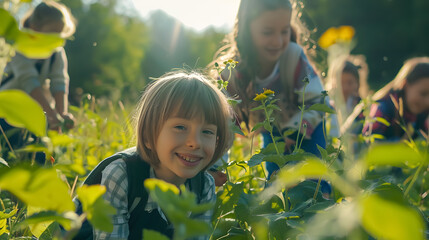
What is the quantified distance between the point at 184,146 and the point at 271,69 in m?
1.38

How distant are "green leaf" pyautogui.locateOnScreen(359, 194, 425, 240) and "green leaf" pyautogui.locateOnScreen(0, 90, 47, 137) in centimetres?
31

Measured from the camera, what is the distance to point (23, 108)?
473 millimetres

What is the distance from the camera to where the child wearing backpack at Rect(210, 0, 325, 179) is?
2543 millimetres

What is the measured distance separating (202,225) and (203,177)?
4.07ft

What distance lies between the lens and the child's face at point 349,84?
493 cm

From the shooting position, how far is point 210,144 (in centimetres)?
155

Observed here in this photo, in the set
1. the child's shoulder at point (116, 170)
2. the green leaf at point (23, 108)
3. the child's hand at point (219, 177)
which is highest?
the green leaf at point (23, 108)

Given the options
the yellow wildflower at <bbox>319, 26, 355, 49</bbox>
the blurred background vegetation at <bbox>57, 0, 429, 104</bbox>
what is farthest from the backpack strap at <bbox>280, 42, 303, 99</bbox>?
the blurred background vegetation at <bbox>57, 0, 429, 104</bbox>

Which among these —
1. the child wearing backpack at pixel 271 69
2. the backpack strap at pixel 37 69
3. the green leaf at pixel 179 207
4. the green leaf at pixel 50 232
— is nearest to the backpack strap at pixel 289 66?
the child wearing backpack at pixel 271 69

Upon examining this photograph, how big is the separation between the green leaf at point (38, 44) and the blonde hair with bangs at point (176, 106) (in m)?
1.07

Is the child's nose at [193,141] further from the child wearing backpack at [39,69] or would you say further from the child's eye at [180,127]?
the child wearing backpack at [39,69]

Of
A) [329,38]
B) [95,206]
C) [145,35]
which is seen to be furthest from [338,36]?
[145,35]

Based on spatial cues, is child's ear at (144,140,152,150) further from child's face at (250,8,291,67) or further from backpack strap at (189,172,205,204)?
child's face at (250,8,291,67)

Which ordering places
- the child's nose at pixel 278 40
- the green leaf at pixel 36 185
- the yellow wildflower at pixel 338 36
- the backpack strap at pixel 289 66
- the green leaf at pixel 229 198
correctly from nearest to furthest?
1. the green leaf at pixel 36 185
2. the yellow wildflower at pixel 338 36
3. the green leaf at pixel 229 198
4. the child's nose at pixel 278 40
5. the backpack strap at pixel 289 66
